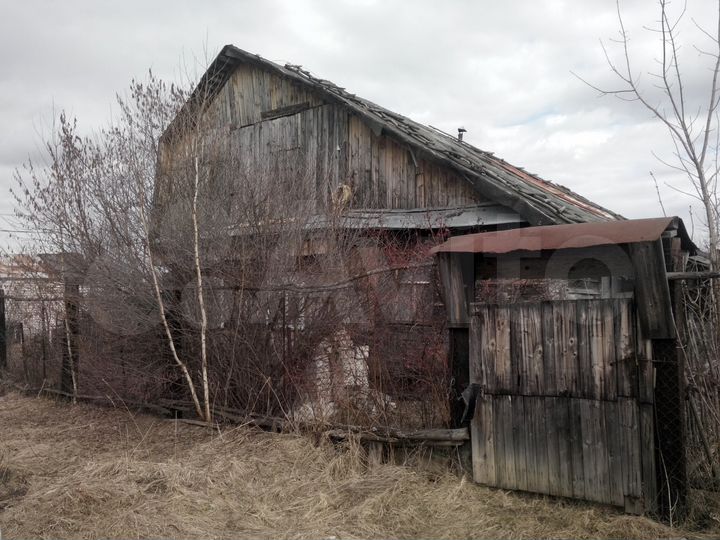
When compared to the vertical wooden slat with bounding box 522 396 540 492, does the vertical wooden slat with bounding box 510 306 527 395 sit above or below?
above

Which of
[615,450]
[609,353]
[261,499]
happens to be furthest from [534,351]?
[261,499]

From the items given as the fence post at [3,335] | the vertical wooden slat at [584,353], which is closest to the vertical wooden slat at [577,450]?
the vertical wooden slat at [584,353]

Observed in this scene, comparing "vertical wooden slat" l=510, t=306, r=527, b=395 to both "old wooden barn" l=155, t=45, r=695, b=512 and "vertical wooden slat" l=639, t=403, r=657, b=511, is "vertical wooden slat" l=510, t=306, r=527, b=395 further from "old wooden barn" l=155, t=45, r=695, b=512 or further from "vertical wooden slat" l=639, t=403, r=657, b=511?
"vertical wooden slat" l=639, t=403, r=657, b=511

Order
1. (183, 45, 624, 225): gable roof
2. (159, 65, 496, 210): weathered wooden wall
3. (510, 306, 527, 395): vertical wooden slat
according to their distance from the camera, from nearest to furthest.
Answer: (510, 306, 527, 395): vertical wooden slat < (183, 45, 624, 225): gable roof < (159, 65, 496, 210): weathered wooden wall

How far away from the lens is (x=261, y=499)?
5.09 m

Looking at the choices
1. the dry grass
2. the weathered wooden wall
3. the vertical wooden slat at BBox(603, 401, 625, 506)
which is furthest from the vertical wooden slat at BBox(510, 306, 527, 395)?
the weathered wooden wall

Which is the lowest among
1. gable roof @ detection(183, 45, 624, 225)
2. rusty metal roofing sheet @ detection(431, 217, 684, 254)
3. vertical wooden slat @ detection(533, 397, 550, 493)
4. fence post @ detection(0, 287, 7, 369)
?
vertical wooden slat @ detection(533, 397, 550, 493)

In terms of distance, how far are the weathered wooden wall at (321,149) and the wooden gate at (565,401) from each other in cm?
449

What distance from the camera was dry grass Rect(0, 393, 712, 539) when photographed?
4504 millimetres

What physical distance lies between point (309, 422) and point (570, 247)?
3.11 m

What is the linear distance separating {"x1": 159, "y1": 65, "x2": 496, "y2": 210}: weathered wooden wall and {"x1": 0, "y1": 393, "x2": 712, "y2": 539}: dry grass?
13.4ft

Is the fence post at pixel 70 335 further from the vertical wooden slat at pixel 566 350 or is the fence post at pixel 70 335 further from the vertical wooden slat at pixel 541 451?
the vertical wooden slat at pixel 566 350

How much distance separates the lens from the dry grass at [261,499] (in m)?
4.50

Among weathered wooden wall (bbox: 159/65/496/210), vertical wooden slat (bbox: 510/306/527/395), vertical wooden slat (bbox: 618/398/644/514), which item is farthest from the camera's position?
weathered wooden wall (bbox: 159/65/496/210)
